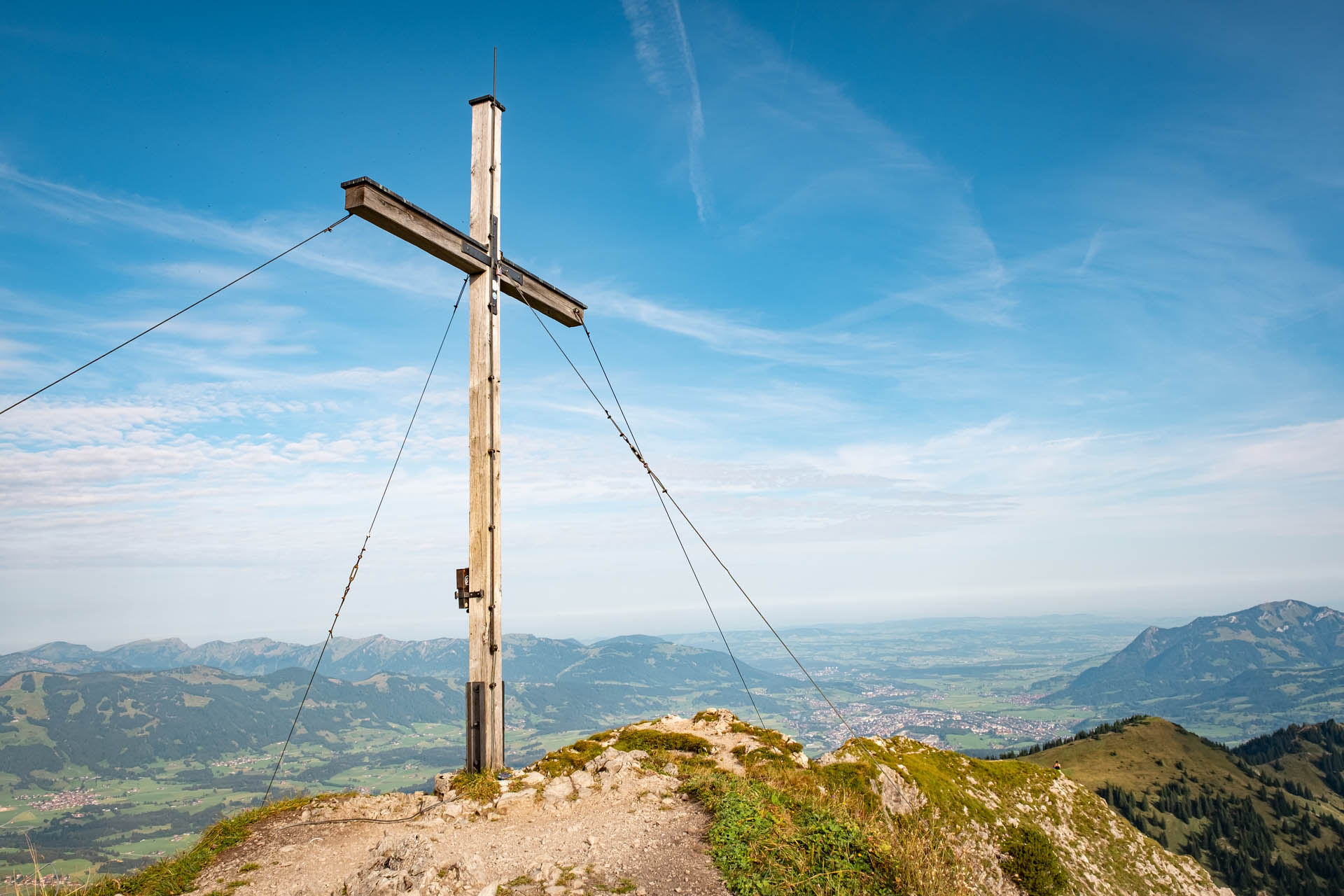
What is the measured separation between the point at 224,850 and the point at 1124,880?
48.4 feet

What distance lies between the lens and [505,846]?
328 inches

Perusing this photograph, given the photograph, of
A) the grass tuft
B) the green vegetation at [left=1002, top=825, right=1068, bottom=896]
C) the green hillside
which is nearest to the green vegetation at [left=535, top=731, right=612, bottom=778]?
the grass tuft

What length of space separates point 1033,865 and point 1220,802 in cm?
19610

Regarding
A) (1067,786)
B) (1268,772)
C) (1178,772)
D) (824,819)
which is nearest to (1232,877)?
(1178,772)

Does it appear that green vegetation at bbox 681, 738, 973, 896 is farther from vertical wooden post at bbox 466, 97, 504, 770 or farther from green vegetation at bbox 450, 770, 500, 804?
vertical wooden post at bbox 466, 97, 504, 770

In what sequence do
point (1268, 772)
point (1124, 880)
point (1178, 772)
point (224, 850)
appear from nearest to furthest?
point (224, 850) → point (1124, 880) → point (1178, 772) → point (1268, 772)

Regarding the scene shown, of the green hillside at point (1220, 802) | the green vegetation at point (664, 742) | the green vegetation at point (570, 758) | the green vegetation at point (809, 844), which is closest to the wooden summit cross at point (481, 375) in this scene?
the green vegetation at point (570, 758)

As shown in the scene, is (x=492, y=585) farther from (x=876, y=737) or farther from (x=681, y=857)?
(x=876, y=737)

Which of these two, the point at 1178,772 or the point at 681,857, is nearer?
the point at 681,857

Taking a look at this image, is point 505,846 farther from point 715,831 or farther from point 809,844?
point 809,844

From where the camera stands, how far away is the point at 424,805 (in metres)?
10.2

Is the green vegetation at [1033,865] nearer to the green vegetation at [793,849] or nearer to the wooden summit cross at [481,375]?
the green vegetation at [793,849]

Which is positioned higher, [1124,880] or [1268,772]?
[1124,880]

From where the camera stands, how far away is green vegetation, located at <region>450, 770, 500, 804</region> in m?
10.2
